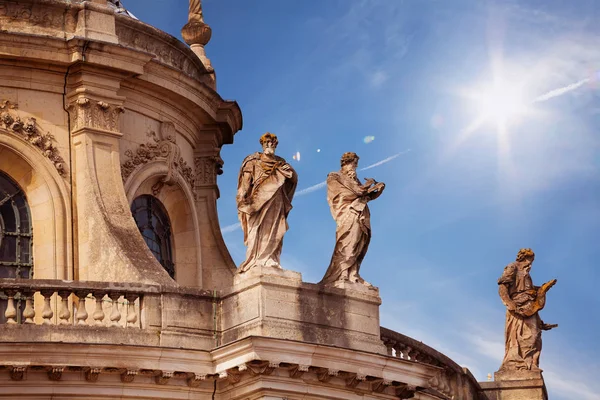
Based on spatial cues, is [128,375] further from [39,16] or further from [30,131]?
[39,16]

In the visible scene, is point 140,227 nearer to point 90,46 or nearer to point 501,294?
point 90,46

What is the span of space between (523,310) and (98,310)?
961cm

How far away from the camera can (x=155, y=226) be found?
3747 centimetres

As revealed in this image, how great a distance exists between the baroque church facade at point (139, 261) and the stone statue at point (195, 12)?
38 cm

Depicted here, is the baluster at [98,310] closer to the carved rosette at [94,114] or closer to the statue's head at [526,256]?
the carved rosette at [94,114]

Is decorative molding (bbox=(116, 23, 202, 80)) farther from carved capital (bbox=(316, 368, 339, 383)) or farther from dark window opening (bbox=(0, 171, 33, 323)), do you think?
carved capital (bbox=(316, 368, 339, 383))

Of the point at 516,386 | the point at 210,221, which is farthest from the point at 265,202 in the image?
the point at 516,386

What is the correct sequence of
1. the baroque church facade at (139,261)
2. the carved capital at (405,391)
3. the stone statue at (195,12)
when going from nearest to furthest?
1. the baroque church facade at (139,261)
2. the carved capital at (405,391)
3. the stone statue at (195,12)

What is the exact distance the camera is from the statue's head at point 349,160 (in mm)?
33844

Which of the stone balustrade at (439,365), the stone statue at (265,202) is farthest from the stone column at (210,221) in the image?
the stone statue at (265,202)

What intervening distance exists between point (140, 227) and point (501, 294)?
6.75 m

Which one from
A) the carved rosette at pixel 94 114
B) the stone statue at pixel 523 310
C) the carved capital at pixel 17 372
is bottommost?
the carved capital at pixel 17 372

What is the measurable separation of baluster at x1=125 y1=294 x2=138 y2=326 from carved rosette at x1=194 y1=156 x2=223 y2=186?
752 cm

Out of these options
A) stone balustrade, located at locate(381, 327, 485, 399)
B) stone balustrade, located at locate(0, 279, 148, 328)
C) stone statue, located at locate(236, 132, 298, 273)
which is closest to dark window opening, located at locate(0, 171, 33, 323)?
stone balustrade, located at locate(0, 279, 148, 328)
